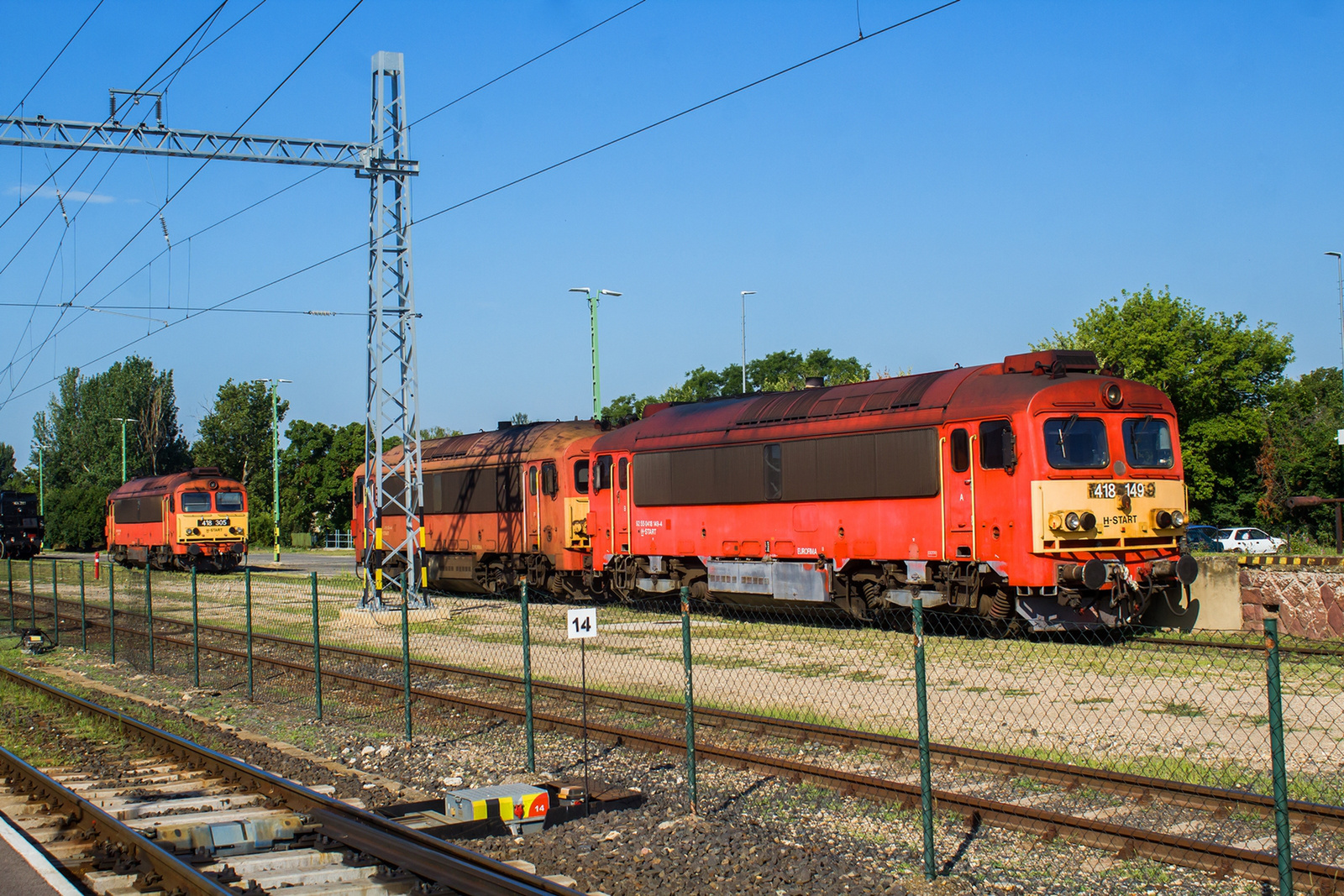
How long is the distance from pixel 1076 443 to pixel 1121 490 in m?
1.00

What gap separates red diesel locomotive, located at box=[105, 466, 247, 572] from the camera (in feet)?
133

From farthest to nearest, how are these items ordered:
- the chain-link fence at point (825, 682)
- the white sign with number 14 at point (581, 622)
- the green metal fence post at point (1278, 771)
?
the chain-link fence at point (825, 682), the white sign with number 14 at point (581, 622), the green metal fence post at point (1278, 771)

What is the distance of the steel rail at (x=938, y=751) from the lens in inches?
298

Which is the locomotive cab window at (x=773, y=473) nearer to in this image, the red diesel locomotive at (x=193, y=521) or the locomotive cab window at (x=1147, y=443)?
the locomotive cab window at (x=1147, y=443)

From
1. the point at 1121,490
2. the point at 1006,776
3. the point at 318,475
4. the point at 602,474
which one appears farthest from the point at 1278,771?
the point at 318,475

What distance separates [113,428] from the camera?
87438 mm

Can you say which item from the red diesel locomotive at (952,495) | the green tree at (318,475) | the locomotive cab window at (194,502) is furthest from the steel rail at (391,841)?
the green tree at (318,475)

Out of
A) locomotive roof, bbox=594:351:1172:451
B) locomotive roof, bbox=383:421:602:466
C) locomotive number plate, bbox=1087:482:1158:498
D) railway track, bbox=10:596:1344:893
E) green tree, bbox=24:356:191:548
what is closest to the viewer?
railway track, bbox=10:596:1344:893

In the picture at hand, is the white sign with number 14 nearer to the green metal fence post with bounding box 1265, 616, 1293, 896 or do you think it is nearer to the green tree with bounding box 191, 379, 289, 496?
the green metal fence post with bounding box 1265, 616, 1293, 896

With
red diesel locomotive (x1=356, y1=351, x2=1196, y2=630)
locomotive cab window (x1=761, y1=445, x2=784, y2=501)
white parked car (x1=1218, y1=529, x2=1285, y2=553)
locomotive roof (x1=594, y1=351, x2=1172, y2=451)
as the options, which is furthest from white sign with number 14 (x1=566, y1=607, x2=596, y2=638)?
white parked car (x1=1218, y1=529, x2=1285, y2=553)

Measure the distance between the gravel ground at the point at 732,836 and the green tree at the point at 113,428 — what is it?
269ft

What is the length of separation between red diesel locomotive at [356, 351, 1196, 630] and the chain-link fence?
747 mm

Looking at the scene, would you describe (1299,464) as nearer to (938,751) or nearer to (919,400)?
(919,400)

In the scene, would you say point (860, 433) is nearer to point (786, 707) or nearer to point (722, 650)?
point (722, 650)
